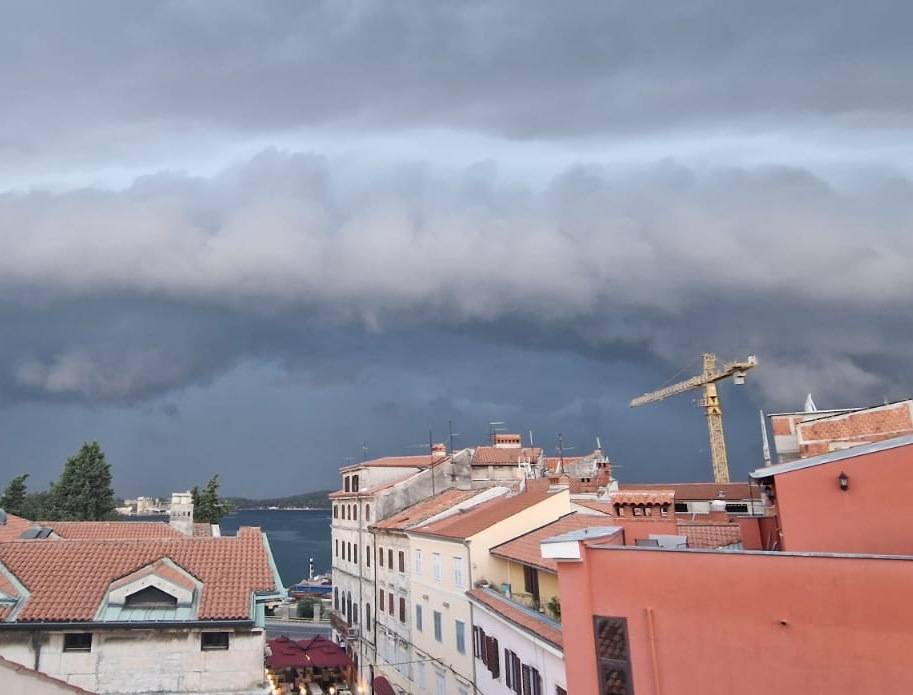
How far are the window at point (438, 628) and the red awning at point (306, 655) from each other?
11.6 metres

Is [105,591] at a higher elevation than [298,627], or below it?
higher

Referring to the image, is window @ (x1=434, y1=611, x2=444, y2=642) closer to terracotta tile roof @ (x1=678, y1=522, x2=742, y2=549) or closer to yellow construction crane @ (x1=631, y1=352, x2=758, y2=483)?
terracotta tile roof @ (x1=678, y1=522, x2=742, y2=549)

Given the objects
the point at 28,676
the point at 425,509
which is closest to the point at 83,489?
the point at 425,509

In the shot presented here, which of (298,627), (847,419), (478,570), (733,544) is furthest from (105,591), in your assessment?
(298,627)

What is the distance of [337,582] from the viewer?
197 feet

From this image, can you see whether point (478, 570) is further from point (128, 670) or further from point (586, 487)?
point (586, 487)

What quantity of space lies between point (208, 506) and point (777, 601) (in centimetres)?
5729

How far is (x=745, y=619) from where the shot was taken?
1173cm

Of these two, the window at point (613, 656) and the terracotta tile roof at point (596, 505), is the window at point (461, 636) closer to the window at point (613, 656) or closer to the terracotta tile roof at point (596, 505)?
the terracotta tile roof at point (596, 505)

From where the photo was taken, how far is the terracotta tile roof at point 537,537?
85.5 feet

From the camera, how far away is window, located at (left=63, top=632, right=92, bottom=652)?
62.2 feet

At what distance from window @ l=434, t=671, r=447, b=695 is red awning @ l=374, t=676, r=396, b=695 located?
20.4 ft

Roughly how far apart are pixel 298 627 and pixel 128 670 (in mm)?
60186

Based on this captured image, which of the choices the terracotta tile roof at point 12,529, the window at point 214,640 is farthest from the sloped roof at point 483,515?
the terracotta tile roof at point 12,529
